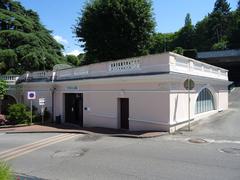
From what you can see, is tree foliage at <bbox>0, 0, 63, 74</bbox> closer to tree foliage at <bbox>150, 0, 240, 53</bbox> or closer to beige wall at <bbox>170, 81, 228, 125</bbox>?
beige wall at <bbox>170, 81, 228, 125</bbox>

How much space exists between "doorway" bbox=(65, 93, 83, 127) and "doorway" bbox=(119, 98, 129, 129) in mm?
5206

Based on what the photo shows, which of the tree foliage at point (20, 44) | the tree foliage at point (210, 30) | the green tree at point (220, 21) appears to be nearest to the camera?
the tree foliage at point (20, 44)

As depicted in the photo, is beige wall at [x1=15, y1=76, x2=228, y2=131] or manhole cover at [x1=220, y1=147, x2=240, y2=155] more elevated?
beige wall at [x1=15, y1=76, x2=228, y2=131]

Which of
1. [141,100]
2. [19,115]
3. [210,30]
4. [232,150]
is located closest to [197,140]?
[232,150]

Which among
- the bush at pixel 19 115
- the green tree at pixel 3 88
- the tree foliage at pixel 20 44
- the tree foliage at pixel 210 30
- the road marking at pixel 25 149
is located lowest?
the road marking at pixel 25 149

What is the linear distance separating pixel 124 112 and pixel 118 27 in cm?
1458

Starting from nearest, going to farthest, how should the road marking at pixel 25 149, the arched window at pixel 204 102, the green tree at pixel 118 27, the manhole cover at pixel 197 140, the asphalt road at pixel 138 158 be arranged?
the asphalt road at pixel 138 158 < the road marking at pixel 25 149 < the manhole cover at pixel 197 140 < the arched window at pixel 204 102 < the green tree at pixel 118 27

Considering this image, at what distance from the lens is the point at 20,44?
37.1m

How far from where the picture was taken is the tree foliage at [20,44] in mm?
35719

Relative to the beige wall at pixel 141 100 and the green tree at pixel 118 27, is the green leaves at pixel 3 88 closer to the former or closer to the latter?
the beige wall at pixel 141 100

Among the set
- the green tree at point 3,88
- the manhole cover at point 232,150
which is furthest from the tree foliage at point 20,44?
the manhole cover at point 232,150

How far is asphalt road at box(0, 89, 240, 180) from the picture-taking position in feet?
32.6

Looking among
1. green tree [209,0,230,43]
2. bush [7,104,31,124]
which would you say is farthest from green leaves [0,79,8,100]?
green tree [209,0,230,43]

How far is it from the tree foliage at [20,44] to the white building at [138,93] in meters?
7.61
